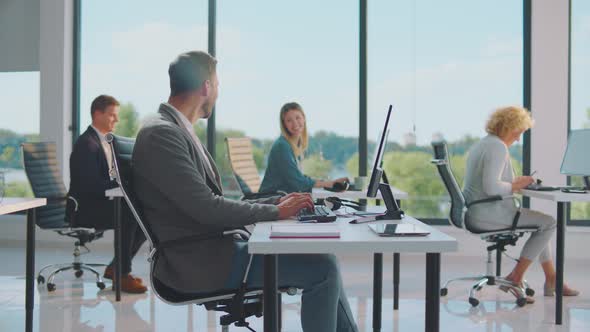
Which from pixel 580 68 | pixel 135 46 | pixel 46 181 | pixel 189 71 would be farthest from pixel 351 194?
pixel 135 46

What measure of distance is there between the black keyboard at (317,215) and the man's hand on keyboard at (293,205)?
4cm

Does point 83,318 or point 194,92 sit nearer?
point 194,92

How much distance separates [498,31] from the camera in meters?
6.57

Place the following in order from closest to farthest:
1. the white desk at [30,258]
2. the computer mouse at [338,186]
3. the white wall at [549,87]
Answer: the white desk at [30,258]
the computer mouse at [338,186]
the white wall at [549,87]

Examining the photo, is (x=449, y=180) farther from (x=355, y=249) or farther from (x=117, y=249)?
(x=355, y=249)

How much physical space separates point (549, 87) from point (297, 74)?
2.40 m

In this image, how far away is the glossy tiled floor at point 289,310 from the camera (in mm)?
3961

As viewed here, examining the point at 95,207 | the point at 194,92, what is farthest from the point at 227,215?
the point at 95,207

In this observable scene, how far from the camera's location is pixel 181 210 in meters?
2.42

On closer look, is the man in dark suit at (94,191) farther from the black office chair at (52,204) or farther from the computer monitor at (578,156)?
the computer monitor at (578,156)

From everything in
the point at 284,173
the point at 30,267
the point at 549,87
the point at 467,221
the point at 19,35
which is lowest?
the point at 30,267

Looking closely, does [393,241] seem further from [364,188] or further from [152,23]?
[152,23]

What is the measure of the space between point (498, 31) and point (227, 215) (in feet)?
16.2

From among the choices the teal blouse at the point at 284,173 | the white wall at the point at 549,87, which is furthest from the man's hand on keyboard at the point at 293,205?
the white wall at the point at 549,87
